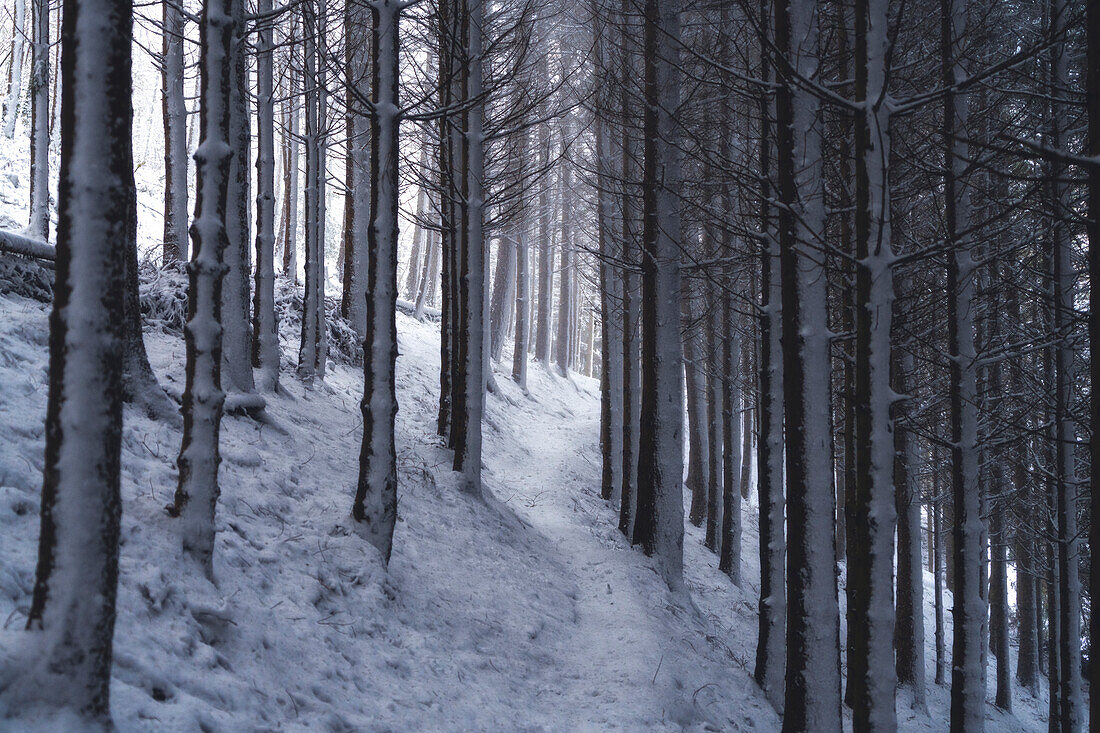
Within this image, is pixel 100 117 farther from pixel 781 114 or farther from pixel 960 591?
pixel 960 591

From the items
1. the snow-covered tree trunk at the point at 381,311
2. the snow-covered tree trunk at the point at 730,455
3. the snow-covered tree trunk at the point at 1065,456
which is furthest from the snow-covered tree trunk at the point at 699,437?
the snow-covered tree trunk at the point at 381,311

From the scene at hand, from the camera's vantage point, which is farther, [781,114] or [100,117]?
[781,114]

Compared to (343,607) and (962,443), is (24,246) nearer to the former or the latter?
(343,607)

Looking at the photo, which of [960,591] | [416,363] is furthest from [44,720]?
[416,363]

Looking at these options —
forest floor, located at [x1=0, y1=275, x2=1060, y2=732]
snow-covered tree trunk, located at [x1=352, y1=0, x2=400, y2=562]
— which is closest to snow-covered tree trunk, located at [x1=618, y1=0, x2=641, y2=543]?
forest floor, located at [x1=0, y1=275, x2=1060, y2=732]

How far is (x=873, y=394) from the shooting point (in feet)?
12.9

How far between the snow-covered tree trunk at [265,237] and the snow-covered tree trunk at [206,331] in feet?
15.5

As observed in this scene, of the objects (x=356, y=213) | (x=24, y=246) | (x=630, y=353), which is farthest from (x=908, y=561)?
(x=24, y=246)

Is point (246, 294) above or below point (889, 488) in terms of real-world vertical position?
above

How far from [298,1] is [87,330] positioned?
351 cm

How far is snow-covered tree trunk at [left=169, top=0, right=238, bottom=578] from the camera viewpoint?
3912 mm

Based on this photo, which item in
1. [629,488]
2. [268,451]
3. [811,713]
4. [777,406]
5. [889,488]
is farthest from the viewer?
[629,488]

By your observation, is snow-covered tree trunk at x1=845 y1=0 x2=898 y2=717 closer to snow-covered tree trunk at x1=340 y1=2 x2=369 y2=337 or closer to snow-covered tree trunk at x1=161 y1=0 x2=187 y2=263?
snow-covered tree trunk at x1=161 y1=0 x2=187 y2=263

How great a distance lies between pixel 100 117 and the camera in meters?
2.38
